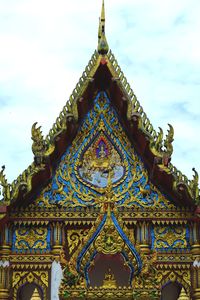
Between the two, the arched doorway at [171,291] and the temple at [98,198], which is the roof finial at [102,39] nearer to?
the temple at [98,198]

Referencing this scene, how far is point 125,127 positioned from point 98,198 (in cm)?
140

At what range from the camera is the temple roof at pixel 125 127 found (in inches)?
509

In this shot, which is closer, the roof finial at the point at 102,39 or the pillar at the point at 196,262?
the pillar at the point at 196,262

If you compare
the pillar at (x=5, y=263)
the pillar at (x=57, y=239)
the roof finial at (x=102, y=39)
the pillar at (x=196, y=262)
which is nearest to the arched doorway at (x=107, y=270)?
the pillar at (x=57, y=239)

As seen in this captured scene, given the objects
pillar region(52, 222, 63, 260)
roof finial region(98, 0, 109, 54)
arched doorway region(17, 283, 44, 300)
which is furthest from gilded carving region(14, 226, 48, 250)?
roof finial region(98, 0, 109, 54)

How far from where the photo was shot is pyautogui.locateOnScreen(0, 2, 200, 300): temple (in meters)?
12.8

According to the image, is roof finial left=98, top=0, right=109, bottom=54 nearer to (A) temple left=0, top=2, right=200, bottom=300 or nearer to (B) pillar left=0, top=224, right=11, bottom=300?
(A) temple left=0, top=2, right=200, bottom=300

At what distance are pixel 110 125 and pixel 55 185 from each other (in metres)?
1.47

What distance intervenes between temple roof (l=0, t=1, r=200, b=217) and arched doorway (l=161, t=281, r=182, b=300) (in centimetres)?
133

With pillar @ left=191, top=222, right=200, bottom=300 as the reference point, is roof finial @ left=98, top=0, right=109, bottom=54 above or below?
above

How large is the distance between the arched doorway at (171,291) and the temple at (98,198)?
0.05 feet

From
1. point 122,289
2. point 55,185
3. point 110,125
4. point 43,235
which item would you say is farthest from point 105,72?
point 122,289

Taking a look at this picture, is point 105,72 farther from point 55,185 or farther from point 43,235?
point 43,235

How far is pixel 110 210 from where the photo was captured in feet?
39.3
